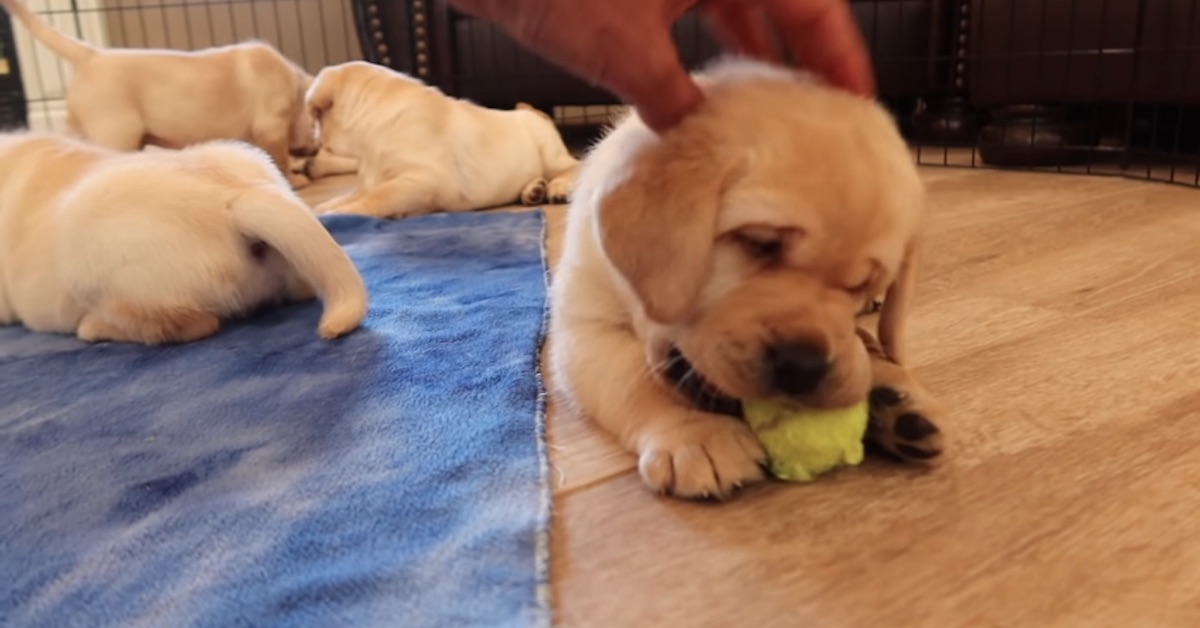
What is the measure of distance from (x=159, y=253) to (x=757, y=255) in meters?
1.09

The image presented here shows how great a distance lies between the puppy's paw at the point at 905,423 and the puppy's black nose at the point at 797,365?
0.17 meters

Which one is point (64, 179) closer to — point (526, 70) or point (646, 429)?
point (646, 429)

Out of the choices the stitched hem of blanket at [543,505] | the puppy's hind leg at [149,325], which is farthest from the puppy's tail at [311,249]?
the stitched hem of blanket at [543,505]

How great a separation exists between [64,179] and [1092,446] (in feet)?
5.90

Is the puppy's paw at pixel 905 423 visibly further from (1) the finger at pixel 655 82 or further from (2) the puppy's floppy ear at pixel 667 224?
(1) the finger at pixel 655 82

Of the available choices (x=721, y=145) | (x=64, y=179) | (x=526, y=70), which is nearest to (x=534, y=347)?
(x=721, y=145)

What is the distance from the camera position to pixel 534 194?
131 inches

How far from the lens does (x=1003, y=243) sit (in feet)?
7.50

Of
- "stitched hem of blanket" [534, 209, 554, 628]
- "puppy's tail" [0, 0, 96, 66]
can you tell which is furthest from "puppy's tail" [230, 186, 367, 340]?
"puppy's tail" [0, 0, 96, 66]

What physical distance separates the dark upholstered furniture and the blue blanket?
8.40 feet

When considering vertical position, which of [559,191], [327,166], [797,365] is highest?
[797,365]

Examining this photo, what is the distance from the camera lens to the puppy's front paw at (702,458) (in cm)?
104

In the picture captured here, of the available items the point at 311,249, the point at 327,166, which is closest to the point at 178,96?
the point at 327,166

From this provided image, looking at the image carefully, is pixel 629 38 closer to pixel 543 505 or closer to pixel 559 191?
pixel 543 505
